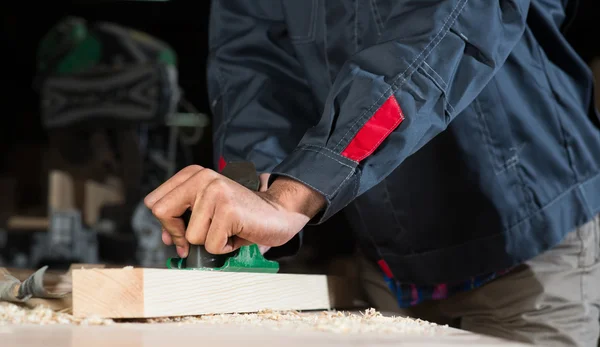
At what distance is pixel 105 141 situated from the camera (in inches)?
142

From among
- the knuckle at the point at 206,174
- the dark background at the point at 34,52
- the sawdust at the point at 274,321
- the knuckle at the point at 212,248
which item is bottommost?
the sawdust at the point at 274,321

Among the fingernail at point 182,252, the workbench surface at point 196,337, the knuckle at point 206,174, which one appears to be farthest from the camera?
the fingernail at point 182,252

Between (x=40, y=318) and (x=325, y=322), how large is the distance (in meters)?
0.30

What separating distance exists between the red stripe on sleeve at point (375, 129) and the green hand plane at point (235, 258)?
14cm

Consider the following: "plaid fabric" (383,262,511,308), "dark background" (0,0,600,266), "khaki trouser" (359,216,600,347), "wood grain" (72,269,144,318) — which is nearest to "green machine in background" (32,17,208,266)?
"dark background" (0,0,600,266)

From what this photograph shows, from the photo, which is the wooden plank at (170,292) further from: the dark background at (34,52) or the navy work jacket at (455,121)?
the dark background at (34,52)

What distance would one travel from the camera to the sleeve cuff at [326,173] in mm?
875

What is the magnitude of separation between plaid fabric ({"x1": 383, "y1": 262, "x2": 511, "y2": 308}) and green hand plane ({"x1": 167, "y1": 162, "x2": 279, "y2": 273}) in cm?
39

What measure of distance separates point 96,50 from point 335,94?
2958 mm

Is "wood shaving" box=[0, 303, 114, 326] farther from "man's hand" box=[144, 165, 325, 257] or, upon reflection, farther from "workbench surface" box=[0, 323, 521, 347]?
"man's hand" box=[144, 165, 325, 257]

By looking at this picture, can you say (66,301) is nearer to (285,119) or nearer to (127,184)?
(285,119)

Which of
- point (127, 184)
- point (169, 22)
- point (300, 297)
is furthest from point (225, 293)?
point (169, 22)

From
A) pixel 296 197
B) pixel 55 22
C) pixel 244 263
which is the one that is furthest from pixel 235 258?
pixel 55 22

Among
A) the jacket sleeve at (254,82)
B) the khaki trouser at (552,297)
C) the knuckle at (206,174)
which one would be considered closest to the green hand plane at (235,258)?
the knuckle at (206,174)
